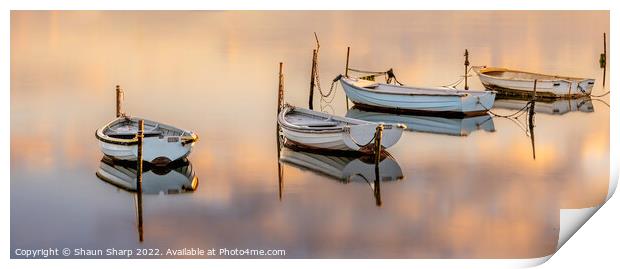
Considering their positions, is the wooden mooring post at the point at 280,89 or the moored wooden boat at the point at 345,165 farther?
the wooden mooring post at the point at 280,89

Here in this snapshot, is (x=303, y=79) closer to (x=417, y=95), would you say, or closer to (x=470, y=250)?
(x=417, y=95)

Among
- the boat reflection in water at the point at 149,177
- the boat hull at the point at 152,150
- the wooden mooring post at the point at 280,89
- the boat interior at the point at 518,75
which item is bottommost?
the boat reflection in water at the point at 149,177

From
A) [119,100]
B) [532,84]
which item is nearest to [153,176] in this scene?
[119,100]

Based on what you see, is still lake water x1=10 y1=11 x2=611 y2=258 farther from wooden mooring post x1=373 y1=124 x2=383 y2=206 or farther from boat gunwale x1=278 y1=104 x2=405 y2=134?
boat gunwale x1=278 y1=104 x2=405 y2=134

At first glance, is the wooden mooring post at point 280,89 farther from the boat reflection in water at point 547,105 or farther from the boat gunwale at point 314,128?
the boat reflection in water at point 547,105

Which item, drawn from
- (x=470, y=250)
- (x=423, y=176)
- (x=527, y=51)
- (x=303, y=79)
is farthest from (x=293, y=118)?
(x=470, y=250)

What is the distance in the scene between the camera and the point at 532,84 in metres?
9.93

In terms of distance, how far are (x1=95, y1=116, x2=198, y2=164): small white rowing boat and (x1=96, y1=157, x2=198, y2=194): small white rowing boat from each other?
76 mm

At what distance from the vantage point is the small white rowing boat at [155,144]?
7426 millimetres

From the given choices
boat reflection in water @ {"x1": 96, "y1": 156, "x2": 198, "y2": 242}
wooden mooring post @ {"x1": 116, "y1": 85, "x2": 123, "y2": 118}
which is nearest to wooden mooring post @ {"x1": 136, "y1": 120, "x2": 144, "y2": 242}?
boat reflection in water @ {"x1": 96, "y1": 156, "x2": 198, "y2": 242}

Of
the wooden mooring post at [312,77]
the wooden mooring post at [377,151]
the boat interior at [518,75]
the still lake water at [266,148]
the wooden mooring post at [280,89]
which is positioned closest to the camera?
the still lake water at [266,148]

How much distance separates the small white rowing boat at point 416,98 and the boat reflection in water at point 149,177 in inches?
91.0

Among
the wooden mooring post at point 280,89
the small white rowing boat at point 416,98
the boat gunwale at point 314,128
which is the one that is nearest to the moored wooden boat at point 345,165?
the boat gunwale at point 314,128

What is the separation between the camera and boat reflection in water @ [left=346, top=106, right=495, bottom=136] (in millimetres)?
9031
